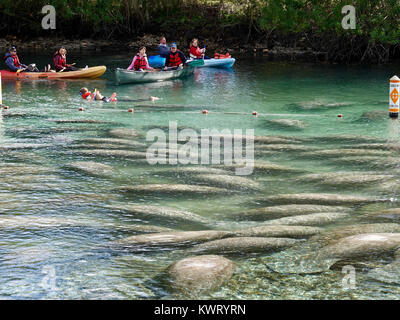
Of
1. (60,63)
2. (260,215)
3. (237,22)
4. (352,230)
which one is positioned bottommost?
(260,215)

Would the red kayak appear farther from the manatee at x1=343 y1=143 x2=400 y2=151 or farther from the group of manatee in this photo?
the manatee at x1=343 y1=143 x2=400 y2=151

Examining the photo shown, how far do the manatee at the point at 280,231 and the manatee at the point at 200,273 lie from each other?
100 centimetres

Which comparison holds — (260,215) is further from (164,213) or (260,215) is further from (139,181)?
(139,181)

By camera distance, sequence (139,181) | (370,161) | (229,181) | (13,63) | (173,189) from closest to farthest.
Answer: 1. (173,189)
2. (229,181)
3. (139,181)
4. (370,161)
5. (13,63)

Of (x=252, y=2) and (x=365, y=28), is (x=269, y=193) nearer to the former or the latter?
(x=365, y=28)

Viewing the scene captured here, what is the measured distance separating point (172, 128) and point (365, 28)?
57.3 ft

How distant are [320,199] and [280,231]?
61.0 inches

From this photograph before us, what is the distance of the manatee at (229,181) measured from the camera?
10.5 meters

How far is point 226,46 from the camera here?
38.0m

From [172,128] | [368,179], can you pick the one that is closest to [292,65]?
[172,128]

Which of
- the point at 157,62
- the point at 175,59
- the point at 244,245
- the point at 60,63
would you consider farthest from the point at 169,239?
the point at 157,62

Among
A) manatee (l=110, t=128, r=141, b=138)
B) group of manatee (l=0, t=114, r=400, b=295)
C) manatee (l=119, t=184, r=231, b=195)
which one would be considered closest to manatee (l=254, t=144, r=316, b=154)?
group of manatee (l=0, t=114, r=400, b=295)

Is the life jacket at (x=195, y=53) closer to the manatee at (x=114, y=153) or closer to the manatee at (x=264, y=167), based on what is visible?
the manatee at (x=114, y=153)

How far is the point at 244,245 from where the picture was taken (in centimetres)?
761
